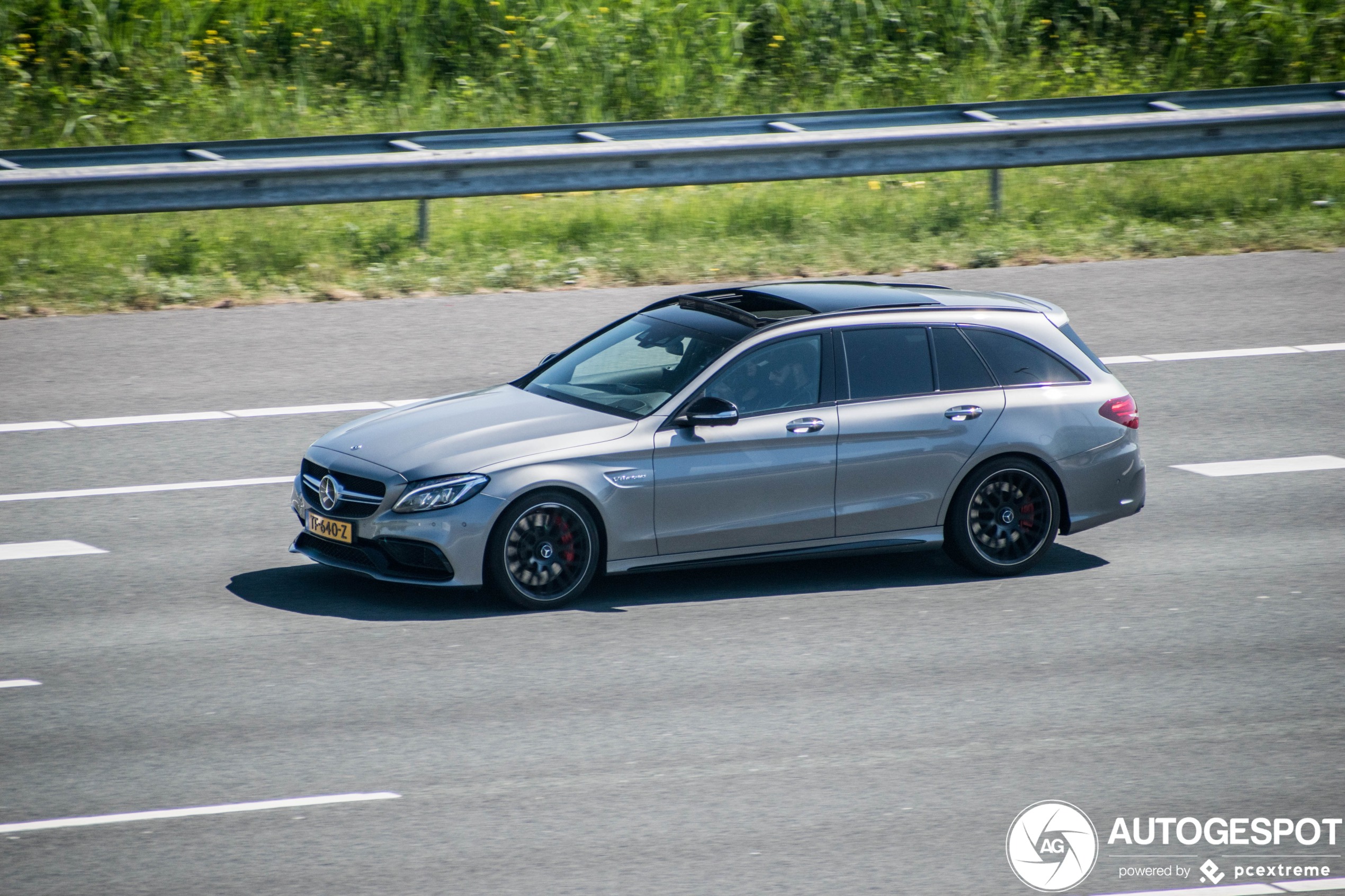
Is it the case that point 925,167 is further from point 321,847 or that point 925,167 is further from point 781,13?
point 321,847

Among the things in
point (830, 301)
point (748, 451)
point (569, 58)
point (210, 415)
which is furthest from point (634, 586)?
point (569, 58)

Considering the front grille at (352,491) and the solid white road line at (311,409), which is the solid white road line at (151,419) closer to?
the solid white road line at (311,409)

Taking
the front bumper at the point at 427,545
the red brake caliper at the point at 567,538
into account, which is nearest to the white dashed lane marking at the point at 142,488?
the front bumper at the point at 427,545

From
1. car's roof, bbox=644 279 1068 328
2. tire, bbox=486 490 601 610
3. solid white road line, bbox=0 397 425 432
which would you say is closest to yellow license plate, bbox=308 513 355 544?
tire, bbox=486 490 601 610

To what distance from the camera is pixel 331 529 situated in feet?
27.9

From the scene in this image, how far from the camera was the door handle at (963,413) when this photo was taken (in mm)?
9086

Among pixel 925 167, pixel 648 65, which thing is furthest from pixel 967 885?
pixel 648 65

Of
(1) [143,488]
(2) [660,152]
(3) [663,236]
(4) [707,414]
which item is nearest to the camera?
(4) [707,414]

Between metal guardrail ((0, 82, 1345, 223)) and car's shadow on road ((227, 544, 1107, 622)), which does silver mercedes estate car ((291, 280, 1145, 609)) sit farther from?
metal guardrail ((0, 82, 1345, 223))

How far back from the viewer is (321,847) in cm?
590

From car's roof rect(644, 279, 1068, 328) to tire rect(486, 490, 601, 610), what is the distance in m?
1.57

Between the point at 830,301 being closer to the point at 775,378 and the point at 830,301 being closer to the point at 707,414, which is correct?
the point at 775,378

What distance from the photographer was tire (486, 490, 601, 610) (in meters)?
8.27

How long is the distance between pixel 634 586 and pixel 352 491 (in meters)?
1.63
